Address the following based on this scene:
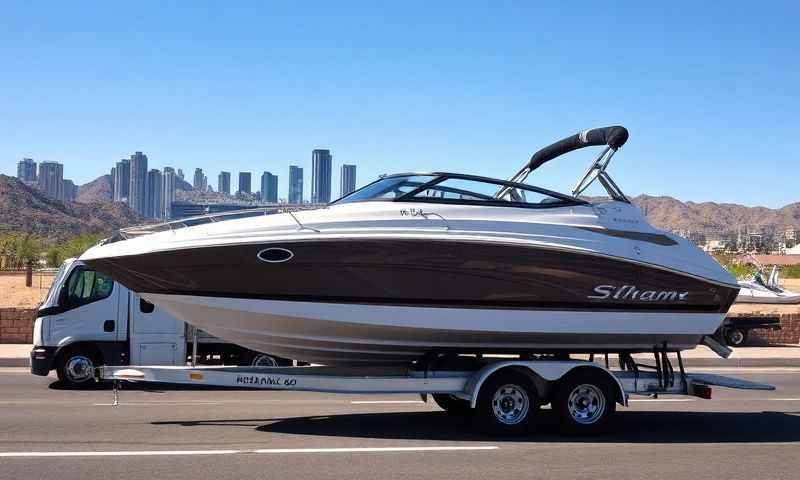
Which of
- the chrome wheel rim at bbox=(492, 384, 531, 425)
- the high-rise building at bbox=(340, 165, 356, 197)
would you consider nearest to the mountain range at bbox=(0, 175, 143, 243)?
the high-rise building at bbox=(340, 165, 356, 197)

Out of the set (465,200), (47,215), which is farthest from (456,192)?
(47,215)

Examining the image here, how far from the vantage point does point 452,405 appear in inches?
464

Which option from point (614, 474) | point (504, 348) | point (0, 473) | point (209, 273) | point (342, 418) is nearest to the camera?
point (0, 473)

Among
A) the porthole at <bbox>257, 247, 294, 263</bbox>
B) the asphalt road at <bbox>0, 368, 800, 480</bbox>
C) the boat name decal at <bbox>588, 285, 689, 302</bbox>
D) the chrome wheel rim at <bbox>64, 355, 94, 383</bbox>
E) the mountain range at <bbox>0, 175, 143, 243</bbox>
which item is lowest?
the asphalt road at <bbox>0, 368, 800, 480</bbox>

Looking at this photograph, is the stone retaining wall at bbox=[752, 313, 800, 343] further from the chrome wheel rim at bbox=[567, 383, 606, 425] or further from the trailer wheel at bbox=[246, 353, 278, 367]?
the chrome wheel rim at bbox=[567, 383, 606, 425]

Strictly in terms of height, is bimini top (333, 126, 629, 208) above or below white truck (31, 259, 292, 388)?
above

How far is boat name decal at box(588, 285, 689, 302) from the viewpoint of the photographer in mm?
10828

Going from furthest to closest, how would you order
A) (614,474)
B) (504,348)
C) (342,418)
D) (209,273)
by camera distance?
(342,418)
(504,348)
(209,273)
(614,474)

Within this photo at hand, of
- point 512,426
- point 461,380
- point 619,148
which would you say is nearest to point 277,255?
point 461,380

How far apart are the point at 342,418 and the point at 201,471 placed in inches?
147

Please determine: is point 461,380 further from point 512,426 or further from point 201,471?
point 201,471

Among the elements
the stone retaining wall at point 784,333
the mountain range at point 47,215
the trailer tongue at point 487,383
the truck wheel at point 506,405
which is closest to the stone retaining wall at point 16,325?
the trailer tongue at point 487,383

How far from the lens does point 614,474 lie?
844 centimetres

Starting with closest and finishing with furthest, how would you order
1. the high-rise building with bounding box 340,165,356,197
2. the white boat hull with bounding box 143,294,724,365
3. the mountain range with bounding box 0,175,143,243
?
the white boat hull with bounding box 143,294,724,365 → the high-rise building with bounding box 340,165,356,197 → the mountain range with bounding box 0,175,143,243
